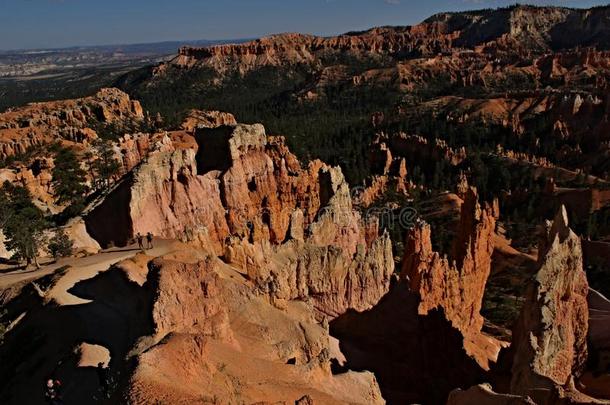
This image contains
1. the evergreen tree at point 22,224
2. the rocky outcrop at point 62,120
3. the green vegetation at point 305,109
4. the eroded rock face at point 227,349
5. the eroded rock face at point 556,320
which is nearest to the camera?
the eroded rock face at point 227,349

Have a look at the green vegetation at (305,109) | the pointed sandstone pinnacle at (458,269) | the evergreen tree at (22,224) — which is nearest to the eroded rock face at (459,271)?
the pointed sandstone pinnacle at (458,269)

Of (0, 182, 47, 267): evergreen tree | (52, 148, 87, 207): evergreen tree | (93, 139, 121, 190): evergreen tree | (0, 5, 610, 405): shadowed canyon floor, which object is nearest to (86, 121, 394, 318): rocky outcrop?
(0, 5, 610, 405): shadowed canyon floor

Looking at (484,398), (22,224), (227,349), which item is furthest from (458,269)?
(22,224)

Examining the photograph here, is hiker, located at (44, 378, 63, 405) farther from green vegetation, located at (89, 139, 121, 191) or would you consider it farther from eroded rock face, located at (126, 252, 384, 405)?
green vegetation, located at (89, 139, 121, 191)

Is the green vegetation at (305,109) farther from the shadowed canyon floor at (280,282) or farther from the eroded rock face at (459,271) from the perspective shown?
the eroded rock face at (459,271)

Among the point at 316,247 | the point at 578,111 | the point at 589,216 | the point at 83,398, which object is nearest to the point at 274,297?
the point at 316,247

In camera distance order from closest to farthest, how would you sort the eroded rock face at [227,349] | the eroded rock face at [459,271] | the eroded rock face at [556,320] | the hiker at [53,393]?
A: the eroded rock face at [227,349] < the hiker at [53,393] < the eroded rock face at [556,320] < the eroded rock face at [459,271]
